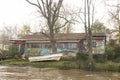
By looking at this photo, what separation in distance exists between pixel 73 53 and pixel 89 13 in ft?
34.9

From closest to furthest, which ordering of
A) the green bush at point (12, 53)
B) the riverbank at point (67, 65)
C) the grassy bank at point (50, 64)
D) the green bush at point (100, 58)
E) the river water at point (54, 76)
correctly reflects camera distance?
the river water at point (54, 76) < the riverbank at point (67, 65) < the grassy bank at point (50, 64) < the green bush at point (100, 58) < the green bush at point (12, 53)

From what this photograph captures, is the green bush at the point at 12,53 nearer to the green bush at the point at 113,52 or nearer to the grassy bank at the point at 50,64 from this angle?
the grassy bank at the point at 50,64

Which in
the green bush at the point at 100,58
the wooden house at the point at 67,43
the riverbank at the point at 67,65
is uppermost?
the wooden house at the point at 67,43

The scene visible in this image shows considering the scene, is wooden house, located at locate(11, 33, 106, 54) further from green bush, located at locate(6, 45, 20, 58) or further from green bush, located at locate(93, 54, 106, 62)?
green bush, located at locate(93, 54, 106, 62)

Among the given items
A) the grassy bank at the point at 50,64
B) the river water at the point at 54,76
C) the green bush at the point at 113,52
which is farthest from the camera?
the green bush at the point at 113,52

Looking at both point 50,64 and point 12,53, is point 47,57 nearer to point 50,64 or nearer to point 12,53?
point 50,64

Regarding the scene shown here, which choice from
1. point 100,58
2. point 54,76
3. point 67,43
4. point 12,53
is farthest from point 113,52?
point 12,53

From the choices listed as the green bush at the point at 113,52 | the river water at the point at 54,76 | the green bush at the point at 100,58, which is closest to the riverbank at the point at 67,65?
the green bush at the point at 100,58

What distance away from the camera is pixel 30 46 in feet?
164

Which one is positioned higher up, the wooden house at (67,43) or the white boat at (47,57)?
the wooden house at (67,43)

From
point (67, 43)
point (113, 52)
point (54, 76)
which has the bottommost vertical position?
point (54, 76)

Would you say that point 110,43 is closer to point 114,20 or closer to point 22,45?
point 114,20

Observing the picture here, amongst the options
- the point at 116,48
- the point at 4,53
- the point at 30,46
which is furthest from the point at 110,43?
the point at 4,53

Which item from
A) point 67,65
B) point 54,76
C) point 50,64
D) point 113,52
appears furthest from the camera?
point 113,52
